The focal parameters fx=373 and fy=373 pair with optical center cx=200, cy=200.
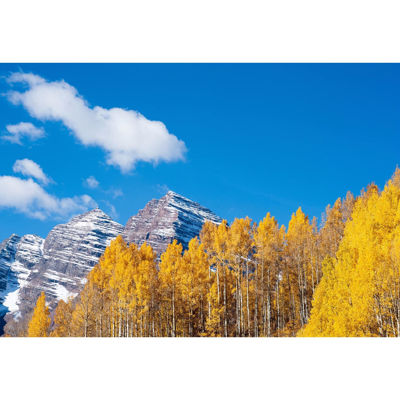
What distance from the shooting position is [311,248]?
1115 inches

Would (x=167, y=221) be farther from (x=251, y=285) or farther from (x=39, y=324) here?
(x=251, y=285)

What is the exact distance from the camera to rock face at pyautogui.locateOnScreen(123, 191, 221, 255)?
165 m

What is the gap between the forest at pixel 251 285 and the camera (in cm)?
1449

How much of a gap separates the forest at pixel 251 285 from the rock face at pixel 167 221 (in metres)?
129

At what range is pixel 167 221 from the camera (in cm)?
17300

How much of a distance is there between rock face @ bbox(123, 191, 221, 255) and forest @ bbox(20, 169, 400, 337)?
129475 millimetres

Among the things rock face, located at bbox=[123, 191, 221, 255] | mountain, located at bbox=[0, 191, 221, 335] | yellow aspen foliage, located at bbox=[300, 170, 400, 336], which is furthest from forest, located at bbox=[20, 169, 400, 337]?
mountain, located at bbox=[0, 191, 221, 335]

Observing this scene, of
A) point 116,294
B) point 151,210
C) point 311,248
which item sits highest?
point 151,210

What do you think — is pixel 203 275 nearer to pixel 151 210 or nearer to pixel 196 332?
pixel 196 332

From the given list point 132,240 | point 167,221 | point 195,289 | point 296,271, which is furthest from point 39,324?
point 167,221
